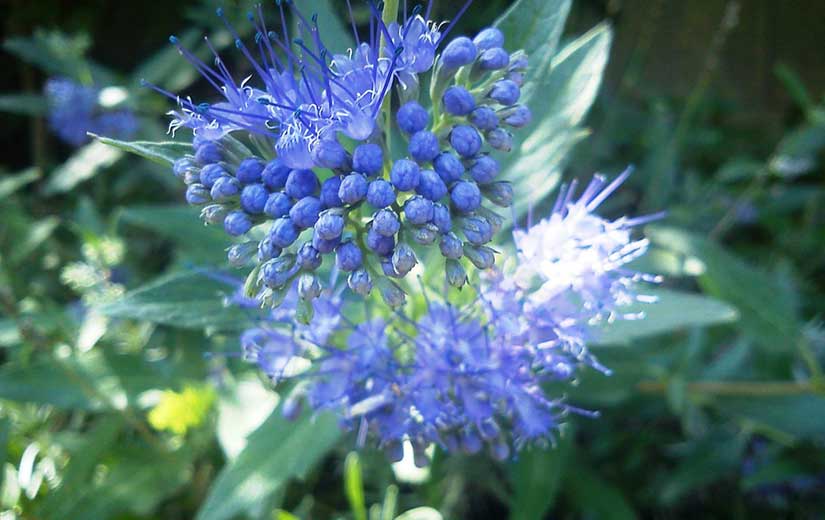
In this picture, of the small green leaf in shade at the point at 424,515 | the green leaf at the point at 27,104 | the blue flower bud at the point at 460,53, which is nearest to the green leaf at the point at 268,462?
the small green leaf in shade at the point at 424,515

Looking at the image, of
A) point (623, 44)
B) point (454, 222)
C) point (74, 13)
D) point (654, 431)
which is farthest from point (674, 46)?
point (454, 222)

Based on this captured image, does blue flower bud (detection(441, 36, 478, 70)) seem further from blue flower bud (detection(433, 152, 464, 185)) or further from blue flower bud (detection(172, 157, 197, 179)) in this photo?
blue flower bud (detection(172, 157, 197, 179))

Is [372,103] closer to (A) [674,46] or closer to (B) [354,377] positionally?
(B) [354,377]

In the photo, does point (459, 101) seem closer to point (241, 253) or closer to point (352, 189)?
point (352, 189)

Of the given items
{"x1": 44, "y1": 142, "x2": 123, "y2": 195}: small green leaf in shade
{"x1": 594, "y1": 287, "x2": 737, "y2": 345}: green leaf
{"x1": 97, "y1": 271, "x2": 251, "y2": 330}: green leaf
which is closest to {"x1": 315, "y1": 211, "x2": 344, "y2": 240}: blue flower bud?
{"x1": 97, "y1": 271, "x2": 251, "y2": 330}: green leaf

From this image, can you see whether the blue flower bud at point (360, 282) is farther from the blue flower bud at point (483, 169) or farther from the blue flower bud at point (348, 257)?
the blue flower bud at point (483, 169)

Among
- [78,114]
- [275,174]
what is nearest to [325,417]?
[275,174]

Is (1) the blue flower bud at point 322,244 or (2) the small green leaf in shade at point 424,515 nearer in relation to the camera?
(1) the blue flower bud at point 322,244
